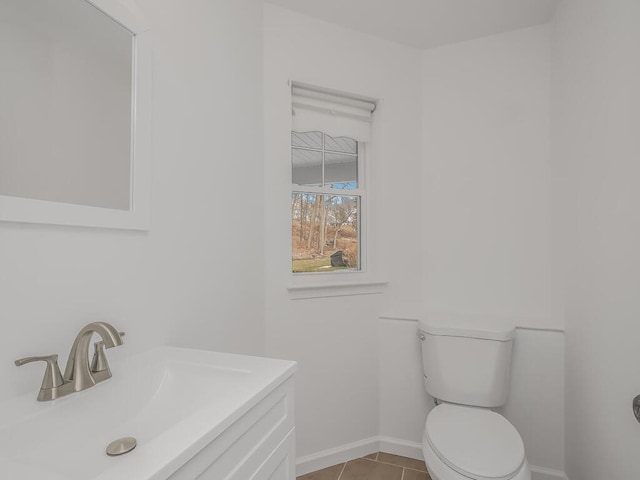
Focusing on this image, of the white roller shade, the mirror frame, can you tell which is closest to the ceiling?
the white roller shade

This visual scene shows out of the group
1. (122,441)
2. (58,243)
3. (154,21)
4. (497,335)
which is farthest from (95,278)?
(497,335)

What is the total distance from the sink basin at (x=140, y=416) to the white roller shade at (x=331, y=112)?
1.37m

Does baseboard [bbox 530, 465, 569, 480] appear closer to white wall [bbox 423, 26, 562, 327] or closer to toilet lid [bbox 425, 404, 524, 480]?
toilet lid [bbox 425, 404, 524, 480]

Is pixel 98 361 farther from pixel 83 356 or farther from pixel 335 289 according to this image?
pixel 335 289

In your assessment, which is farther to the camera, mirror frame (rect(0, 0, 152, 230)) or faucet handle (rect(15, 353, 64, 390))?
mirror frame (rect(0, 0, 152, 230))

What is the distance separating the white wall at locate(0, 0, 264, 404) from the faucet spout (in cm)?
7

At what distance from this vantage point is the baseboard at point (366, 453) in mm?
1725

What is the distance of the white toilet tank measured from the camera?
164 centimetres

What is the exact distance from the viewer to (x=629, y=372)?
1186mm

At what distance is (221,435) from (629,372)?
140cm

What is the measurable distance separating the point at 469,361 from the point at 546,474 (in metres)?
0.73

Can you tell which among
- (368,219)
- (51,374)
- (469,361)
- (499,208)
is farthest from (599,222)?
(51,374)

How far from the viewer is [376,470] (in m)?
1.81

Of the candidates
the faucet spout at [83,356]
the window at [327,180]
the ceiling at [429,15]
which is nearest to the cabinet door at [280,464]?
the faucet spout at [83,356]
